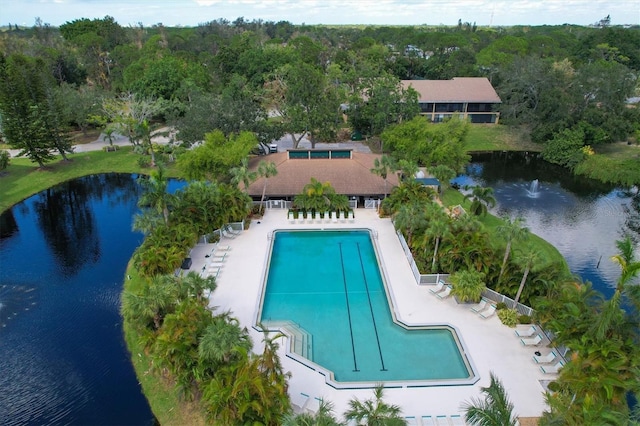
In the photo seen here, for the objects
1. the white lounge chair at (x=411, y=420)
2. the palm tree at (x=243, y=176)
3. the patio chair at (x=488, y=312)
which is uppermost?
the palm tree at (x=243, y=176)

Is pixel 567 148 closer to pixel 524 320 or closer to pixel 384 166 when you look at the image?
pixel 384 166

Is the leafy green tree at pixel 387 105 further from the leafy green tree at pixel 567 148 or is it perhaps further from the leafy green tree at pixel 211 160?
the leafy green tree at pixel 211 160

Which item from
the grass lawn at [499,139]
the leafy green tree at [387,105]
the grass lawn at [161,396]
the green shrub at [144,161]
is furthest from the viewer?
the grass lawn at [499,139]

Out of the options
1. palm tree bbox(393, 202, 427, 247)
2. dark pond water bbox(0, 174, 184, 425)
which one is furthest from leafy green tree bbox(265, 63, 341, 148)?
palm tree bbox(393, 202, 427, 247)

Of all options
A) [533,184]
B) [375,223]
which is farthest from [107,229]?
[533,184]

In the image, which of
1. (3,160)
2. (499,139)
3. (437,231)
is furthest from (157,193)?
(499,139)

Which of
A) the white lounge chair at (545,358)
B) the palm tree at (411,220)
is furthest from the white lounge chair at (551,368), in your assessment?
the palm tree at (411,220)

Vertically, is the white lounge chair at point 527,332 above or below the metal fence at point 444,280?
below
